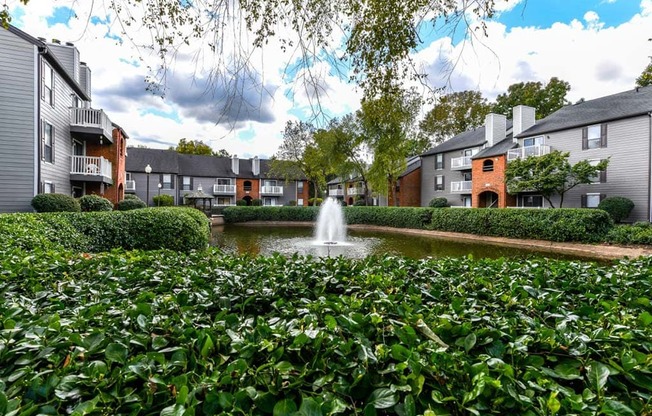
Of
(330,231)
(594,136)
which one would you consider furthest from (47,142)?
(594,136)

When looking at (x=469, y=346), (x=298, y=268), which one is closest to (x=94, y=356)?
(x=469, y=346)

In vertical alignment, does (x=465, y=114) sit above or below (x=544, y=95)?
below

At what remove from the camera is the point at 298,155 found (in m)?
41.2

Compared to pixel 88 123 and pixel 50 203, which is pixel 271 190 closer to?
pixel 88 123

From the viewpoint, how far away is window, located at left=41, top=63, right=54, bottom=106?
Result: 47.5ft

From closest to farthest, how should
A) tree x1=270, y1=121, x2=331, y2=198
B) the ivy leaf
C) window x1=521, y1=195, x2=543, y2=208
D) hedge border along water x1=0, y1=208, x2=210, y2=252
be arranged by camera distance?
the ivy leaf < hedge border along water x1=0, y1=208, x2=210, y2=252 < window x1=521, y1=195, x2=543, y2=208 < tree x1=270, y1=121, x2=331, y2=198

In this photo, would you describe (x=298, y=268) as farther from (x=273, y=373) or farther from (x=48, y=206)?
(x=48, y=206)

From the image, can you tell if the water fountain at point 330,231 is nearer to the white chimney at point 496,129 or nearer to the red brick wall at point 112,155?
the red brick wall at point 112,155

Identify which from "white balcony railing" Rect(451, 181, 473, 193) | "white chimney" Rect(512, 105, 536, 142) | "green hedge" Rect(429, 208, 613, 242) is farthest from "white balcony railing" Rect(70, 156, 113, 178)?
"white chimney" Rect(512, 105, 536, 142)

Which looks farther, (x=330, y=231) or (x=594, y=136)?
(x=594, y=136)

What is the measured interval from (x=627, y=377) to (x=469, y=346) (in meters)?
0.59

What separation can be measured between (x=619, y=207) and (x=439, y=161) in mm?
16753

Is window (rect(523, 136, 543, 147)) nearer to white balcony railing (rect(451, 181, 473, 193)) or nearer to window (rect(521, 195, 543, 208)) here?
window (rect(521, 195, 543, 208))

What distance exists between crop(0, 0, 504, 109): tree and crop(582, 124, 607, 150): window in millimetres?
24658
